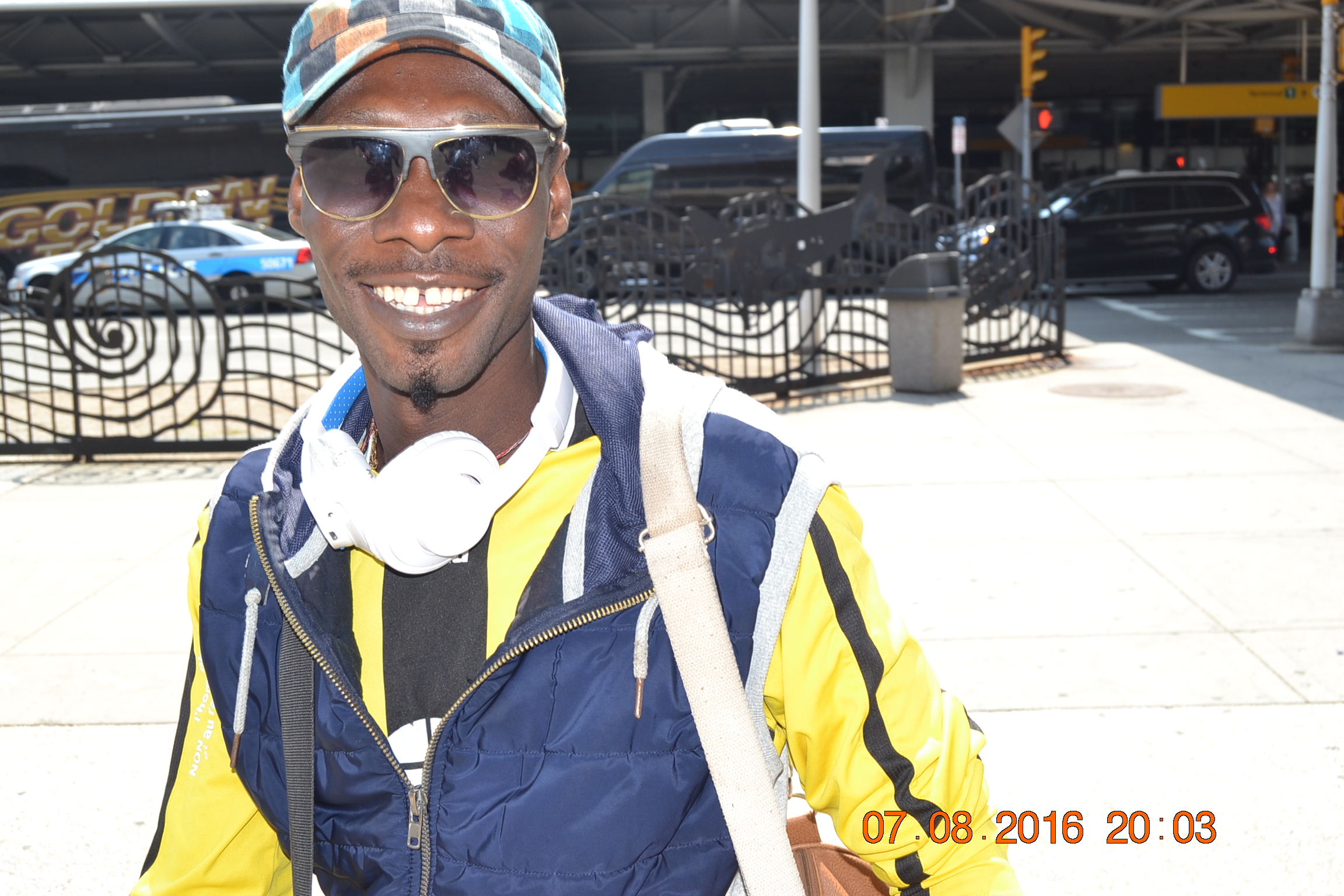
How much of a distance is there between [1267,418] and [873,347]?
19.2 ft

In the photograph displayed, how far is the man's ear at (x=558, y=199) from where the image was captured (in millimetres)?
1843

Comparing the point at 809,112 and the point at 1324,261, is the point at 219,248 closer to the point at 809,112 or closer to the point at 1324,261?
the point at 809,112

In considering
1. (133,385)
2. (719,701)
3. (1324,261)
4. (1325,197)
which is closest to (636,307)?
(133,385)

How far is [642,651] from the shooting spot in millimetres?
1555

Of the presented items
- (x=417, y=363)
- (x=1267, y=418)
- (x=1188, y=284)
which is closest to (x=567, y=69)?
(x=1188, y=284)

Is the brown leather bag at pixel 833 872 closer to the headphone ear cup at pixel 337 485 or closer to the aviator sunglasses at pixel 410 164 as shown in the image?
the headphone ear cup at pixel 337 485

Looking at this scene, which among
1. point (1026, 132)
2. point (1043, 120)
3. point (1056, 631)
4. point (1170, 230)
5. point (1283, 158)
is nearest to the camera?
point (1056, 631)

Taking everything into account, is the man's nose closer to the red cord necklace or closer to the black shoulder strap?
the red cord necklace

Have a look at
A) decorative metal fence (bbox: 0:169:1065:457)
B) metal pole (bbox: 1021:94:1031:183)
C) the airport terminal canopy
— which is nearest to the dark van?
metal pole (bbox: 1021:94:1031:183)

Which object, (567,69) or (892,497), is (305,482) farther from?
(567,69)

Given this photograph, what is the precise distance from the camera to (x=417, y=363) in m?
1.73

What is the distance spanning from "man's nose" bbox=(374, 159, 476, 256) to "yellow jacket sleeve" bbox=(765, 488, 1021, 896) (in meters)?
0.60

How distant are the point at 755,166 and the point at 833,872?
23.3m

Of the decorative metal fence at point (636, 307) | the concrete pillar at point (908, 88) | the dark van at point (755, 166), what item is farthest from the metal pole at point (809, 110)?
the concrete pillar at point (908, 88)
